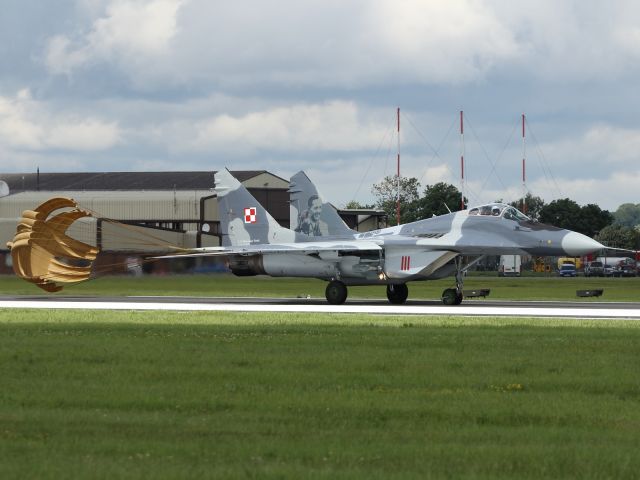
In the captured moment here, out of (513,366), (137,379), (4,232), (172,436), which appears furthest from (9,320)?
(4,232)

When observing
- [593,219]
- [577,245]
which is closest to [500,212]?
[577,245]

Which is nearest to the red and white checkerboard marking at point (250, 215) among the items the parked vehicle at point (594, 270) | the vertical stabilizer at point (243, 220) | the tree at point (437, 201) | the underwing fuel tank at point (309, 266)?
the vertical stabilizer at point (243, 220)

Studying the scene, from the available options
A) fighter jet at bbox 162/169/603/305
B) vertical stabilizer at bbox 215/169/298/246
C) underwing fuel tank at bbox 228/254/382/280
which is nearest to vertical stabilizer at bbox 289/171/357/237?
fighter jet at bbox 162/169/603/305

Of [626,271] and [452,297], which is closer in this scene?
[452,297]

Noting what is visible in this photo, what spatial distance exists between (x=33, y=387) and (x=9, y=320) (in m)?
12.7

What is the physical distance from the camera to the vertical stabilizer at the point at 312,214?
40.8 metres

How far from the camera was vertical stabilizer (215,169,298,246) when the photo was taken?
135ft

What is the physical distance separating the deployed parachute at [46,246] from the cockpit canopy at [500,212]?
13.3 meters

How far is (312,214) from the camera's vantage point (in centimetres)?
4088

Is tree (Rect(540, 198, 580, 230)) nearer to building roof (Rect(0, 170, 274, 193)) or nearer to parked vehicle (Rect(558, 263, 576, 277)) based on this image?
parked vehicle (Rect(558, 263, 576, 277))

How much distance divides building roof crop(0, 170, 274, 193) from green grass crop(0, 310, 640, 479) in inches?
2942

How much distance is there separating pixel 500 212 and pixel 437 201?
92136 millimetres

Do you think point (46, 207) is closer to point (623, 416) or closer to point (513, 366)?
point (513, 366)

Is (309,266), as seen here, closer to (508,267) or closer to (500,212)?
(500,212)
